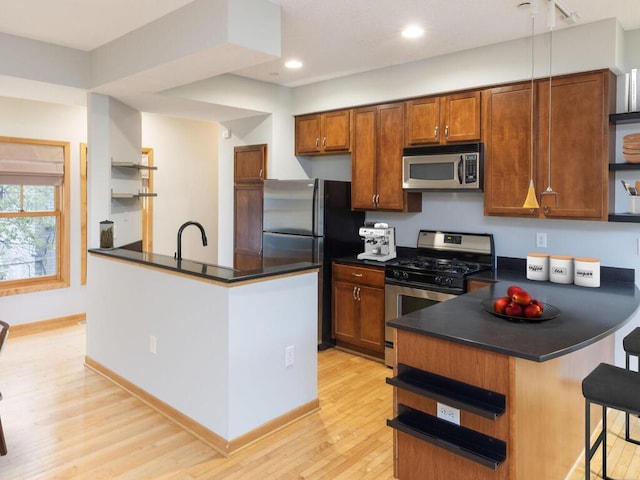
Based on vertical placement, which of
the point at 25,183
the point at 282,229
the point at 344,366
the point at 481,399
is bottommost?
the point at 344,366

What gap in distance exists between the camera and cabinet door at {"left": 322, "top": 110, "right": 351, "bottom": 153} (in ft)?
15.1

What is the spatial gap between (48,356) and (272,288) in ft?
8.64

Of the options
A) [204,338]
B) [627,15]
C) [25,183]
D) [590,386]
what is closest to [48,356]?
[25,183]

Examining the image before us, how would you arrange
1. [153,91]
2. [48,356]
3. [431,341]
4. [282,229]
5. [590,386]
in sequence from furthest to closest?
A: [282,229] → [48,356] → [153,91] → [431,341] → [590,386]

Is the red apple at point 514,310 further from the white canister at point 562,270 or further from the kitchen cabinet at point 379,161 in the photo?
the kitchen cabinet at point 379,161

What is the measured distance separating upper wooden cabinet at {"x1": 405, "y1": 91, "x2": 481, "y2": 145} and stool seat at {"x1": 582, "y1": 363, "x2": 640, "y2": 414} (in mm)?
2164

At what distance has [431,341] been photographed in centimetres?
212

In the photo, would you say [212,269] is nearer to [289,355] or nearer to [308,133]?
[289,355]

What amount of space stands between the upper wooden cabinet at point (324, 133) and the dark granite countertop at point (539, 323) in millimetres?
2208

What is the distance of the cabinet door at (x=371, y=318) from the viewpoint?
4082mm

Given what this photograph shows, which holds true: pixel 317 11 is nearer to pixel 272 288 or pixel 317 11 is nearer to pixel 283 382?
pixel 272 288

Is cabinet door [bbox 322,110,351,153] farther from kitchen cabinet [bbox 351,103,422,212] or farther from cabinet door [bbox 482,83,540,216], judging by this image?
cabinet door [bbox 482,83,540,216]

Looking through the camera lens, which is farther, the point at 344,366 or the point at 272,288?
the point at 344,366

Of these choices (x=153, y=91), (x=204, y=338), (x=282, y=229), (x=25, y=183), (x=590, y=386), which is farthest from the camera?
(x=25, y=183)
